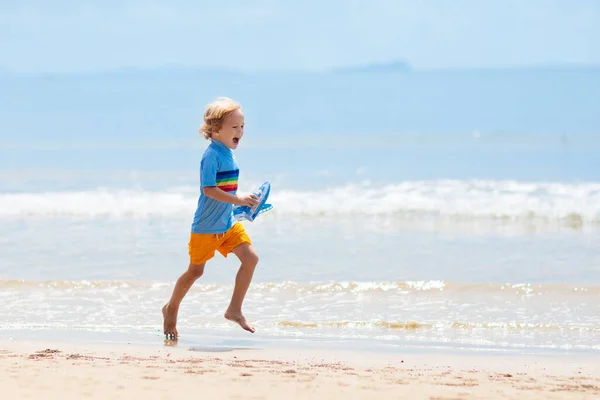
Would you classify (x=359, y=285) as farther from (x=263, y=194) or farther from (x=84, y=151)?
(x=84, y=151)

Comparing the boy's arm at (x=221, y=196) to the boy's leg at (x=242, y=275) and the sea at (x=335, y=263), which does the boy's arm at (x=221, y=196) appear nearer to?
the boy's leg at (x=242, y=275)

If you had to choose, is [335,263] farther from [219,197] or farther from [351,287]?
[219,197]

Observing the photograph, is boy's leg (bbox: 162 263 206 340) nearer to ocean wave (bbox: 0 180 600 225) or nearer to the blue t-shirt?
the blue t-shirt

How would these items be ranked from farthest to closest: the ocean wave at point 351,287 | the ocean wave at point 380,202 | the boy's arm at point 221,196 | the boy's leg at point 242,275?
the ocean wave at point 380,202 < the ocean wave at point 351,287 < the boy's leg at point 242,275 < the boy's arm at point 221,196

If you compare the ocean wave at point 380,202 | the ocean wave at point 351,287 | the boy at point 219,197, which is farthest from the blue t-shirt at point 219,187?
the ocean wave at point 380,202

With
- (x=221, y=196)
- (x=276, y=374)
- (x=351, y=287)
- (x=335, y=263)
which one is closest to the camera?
(x=276, y=374)

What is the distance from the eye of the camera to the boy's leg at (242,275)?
18.4 feet

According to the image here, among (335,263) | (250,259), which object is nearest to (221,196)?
(250,259)

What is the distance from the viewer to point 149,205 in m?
14.7

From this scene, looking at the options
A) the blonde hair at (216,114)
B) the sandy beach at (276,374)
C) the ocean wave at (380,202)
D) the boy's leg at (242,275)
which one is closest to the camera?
the sandy beach at (276,374)

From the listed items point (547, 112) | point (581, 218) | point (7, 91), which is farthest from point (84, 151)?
point (7, 91)

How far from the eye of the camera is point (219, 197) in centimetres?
535

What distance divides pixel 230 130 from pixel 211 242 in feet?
2.38

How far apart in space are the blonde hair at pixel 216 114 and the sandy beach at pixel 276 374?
1.39 meters
